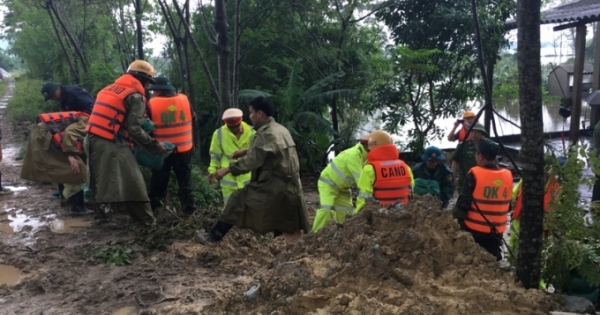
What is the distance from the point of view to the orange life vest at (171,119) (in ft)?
20.0

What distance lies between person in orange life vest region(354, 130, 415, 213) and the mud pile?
0.69 m

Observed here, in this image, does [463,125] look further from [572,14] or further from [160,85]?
[572,14]

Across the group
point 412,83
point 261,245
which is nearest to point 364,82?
point 412,83

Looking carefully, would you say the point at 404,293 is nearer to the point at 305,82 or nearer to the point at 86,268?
the point at 86,268

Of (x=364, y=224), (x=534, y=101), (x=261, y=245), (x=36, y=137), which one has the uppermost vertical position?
(x=534, y=101)

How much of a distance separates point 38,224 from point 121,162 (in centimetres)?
169

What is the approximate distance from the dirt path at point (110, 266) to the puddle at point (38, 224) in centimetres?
1

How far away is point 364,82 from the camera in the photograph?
1179 cm

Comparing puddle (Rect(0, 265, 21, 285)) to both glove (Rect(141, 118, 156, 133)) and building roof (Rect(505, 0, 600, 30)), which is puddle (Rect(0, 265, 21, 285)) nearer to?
glove (Rect(141, 118, 156, 133))

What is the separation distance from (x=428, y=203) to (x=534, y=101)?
1.24 meters

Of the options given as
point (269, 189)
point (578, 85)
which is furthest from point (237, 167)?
point (578, 85)

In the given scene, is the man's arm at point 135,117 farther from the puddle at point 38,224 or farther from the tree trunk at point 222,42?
the puddle at point 38,224

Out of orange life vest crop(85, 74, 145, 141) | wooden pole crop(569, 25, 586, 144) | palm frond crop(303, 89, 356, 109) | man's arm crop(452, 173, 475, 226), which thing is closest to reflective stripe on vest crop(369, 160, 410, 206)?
man's arm crop(452, 173, 475, 226)

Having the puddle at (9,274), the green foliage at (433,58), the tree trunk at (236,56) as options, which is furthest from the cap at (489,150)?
the green foliage at (433,58)
